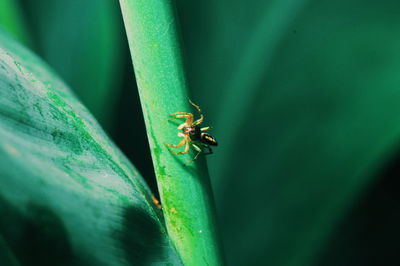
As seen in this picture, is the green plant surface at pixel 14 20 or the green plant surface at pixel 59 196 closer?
the green plant surface at pixel 59 196

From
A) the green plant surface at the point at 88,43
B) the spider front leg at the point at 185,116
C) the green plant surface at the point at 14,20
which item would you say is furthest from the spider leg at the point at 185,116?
the green plant surface at the point at 14,20

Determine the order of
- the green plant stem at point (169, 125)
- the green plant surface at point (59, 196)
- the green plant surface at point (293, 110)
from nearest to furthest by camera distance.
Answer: the green plant surface at point (59, 196) → the green plant stem at point (169, 125) → the green plant surface at point (293, 110)

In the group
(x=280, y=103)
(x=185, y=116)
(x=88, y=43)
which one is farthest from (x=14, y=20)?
(x=185, y=116)

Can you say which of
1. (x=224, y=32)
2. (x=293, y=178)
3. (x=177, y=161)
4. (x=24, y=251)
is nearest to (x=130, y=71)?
(x=224, y=32)

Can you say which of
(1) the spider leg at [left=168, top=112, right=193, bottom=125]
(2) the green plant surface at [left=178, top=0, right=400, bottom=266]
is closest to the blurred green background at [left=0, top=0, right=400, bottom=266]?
(2) the green plant surface at [left=178, top=0, right=400, bottom=266]

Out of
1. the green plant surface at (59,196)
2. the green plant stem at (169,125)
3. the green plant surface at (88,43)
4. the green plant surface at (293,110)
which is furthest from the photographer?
the green plant surface at (88,43)

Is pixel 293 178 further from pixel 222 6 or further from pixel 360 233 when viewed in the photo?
pixel 360 233

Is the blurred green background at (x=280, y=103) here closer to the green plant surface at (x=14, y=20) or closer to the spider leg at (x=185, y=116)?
the green plant surface at (x=14, y=20)
